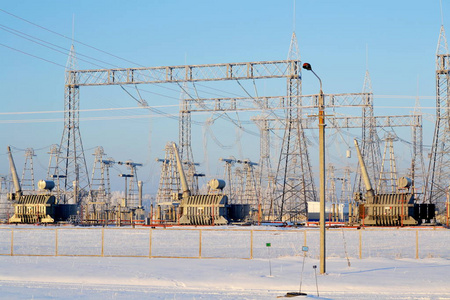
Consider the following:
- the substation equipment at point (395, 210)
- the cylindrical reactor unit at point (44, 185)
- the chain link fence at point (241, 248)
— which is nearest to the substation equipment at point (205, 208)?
the substation equipment at point (395, 210)

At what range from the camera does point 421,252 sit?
107 feet

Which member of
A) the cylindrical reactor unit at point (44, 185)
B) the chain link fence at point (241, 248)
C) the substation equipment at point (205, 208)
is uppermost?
the cylindrical reactor unit at point (44, 185)

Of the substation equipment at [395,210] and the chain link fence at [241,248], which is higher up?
the substation equipment at [395,210]

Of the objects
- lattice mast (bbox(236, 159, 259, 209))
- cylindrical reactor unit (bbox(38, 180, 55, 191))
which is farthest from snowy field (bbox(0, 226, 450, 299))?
lattice mast (bbox(236, 159, 259, 209))

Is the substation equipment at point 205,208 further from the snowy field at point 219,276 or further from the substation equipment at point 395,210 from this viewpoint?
the snowy field at point 219,276

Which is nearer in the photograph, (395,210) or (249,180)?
(395,210)

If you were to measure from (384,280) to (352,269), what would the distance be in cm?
276

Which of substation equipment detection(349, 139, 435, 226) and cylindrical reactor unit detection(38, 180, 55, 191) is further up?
cylindrical reactor unit detection(38, 180, 55, 191)

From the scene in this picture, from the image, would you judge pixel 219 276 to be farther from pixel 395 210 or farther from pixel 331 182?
pixel 331 182

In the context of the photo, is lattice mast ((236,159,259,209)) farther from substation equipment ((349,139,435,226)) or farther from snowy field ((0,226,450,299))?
snowy field ((0,226,450,299))

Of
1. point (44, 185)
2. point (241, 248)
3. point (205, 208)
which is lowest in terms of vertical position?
point (241, 248)

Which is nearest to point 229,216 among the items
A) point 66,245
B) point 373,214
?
point 373,214

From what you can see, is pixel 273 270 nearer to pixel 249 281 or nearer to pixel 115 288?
pixel 249 281

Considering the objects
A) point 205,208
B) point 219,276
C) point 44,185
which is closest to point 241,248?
point 219,276
